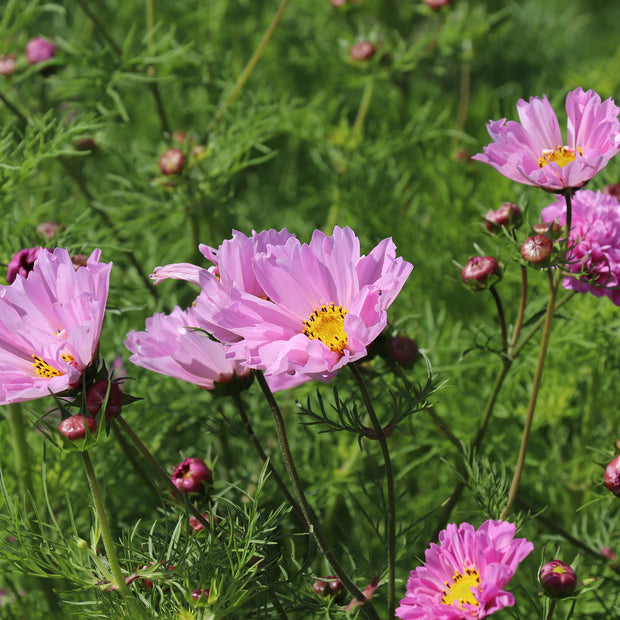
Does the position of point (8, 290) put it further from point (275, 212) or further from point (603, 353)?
point (275, 212)

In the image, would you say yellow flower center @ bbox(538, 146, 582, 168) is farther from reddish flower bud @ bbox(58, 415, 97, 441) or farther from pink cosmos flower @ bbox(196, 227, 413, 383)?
reddish flower bud @ bbox(58, 415, 97, 441)

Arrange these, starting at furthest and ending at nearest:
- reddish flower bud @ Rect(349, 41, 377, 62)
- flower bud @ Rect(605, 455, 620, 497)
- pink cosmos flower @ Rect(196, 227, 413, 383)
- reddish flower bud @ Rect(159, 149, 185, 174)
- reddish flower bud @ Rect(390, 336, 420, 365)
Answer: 1. reddish flower bud @ Rect(349, 41, 377, 62)
2. reddish flower bud @ Rect(159, 149, 185, 174)
3. reddish flower bud @ Rect(390, 336, 420, 365)
4. flower bud @ Rect(605, 455, 620, 497)
5. pink cosmos flower @ Rect(196, 227, 413, 383)

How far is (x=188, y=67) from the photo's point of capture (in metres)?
1.36

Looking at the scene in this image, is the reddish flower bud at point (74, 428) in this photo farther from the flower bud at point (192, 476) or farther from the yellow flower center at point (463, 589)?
the yellow flower center at point (463, 589)

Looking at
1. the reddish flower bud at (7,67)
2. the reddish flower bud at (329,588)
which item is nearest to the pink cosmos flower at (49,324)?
the reddish flower bud at (329,588)

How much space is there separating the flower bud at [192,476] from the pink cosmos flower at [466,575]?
0.59 ft

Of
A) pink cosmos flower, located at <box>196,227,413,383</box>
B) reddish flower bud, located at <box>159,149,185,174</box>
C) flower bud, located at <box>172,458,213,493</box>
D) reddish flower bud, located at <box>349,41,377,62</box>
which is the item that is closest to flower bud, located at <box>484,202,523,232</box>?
pink cosmos flower, located at <box>196,227,413,383</box>

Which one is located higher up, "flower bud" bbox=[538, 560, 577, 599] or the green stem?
the green stem

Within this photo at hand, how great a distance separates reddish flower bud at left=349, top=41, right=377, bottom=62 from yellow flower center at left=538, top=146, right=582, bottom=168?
65cm

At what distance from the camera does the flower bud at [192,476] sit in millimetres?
592

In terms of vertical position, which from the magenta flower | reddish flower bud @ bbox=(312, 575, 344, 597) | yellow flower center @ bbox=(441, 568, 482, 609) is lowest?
reddish flower bud @ bbox=(312, 575, 344, 597)

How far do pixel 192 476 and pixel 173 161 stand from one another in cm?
49

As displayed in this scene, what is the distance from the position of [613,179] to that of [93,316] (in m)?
0.77

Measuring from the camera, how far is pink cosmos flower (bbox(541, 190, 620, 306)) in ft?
1.99
